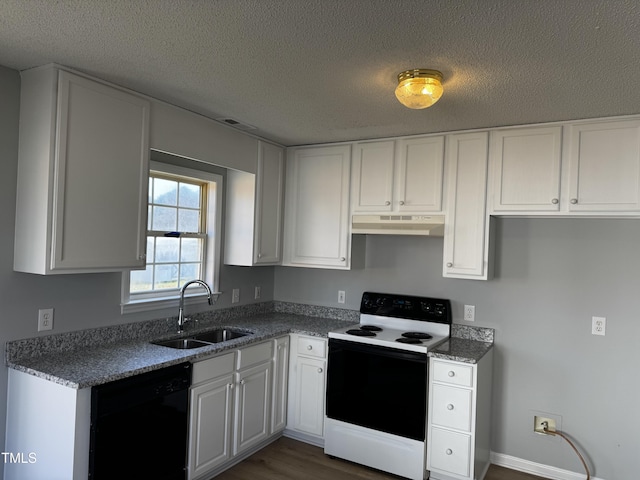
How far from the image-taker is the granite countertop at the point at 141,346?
7.14 ft

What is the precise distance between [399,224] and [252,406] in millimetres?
1656

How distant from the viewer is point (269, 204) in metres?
3.71

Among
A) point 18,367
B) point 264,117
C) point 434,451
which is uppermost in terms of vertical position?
point 264,117

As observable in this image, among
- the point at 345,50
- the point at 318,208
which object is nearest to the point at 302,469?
the point at 318,208

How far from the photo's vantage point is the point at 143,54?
2012 millimetres

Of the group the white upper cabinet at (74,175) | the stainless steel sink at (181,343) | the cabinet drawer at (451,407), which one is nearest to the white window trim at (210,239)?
the stainless steel sink at (181,343)

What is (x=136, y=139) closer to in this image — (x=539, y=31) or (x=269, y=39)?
(x=269, y=39)

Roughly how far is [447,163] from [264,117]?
1.31m

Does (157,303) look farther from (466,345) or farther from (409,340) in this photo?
(466,345)

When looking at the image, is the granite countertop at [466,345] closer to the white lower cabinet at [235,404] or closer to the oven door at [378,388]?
the oven door at [378,388]

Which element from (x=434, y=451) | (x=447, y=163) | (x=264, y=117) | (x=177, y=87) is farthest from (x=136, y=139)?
(x=434, y=451)

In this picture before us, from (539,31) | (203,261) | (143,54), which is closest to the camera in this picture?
(539,31)

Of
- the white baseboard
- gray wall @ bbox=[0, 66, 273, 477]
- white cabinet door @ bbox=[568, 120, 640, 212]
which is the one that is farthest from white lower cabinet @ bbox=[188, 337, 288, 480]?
white cabinet door @ bbox=[568, 120, 640, 212]

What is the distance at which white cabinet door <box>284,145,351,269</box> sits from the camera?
3.59 meters
